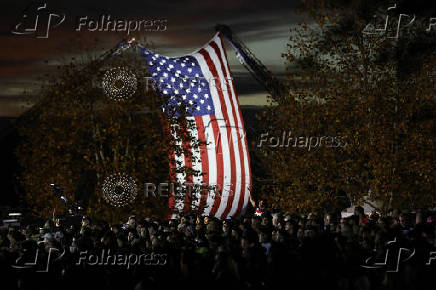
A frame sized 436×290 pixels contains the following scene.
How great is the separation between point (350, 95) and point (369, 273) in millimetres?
15115

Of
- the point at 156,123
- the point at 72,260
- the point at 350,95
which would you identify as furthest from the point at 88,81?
the point at 72,260

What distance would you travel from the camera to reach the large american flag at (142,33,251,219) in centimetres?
2989

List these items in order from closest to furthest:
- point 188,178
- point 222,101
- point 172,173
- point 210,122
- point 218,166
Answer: point 172,173 → point 188,178 → point 218,166 → point 210,122 → point 222,101

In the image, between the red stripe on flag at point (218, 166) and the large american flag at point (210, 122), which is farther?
the red stripe on flag at point (218, 166)

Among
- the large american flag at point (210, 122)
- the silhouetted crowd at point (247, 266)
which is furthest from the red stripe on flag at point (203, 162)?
the silhouetted crowd at point (247, 266)

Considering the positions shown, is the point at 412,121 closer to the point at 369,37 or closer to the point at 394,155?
the point at 394,155

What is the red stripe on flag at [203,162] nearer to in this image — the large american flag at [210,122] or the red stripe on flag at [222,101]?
the large american flag at [210,122]

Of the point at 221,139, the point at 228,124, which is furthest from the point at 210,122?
the point at 228,124

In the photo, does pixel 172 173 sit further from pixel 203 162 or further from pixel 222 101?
pixel 222 101

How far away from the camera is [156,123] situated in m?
27.8

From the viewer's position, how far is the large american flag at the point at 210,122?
2989 centimetres

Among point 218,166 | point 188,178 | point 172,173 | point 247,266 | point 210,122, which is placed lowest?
point 247,266

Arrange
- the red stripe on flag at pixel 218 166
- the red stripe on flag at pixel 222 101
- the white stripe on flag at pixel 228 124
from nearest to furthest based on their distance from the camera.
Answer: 1. the red stripe on flag at pixel 218 166
2. the red stripe on flag at pixel 222 101
3. the white stripe on flag at pixel 228 124

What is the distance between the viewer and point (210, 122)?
103ft
